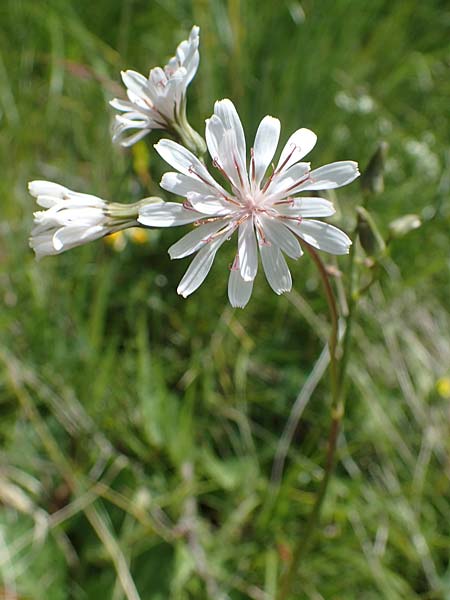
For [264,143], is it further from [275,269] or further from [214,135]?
[275,269]

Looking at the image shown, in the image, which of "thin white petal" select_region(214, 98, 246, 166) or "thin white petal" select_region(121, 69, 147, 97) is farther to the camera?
"thin white petal" select_region(121, 69, 147, 97)

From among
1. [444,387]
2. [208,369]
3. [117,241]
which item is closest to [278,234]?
[208,369]

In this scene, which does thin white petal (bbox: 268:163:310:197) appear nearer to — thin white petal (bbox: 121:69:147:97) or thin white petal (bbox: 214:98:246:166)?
thin white petal (bbox: 214:98:246:166)

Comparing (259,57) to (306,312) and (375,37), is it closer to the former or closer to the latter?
(375,37)

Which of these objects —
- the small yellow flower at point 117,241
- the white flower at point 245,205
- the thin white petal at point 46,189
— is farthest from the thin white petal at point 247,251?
the small yellow flower at point 117,241

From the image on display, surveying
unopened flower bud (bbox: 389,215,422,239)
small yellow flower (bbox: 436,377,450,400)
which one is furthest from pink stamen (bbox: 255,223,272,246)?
small yellow flower (bbox: 436,377,450,400)

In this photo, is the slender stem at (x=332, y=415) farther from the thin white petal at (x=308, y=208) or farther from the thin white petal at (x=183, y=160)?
the thin white petal at (x=183, y=160)

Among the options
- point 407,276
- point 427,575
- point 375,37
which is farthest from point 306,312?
point 375,37
